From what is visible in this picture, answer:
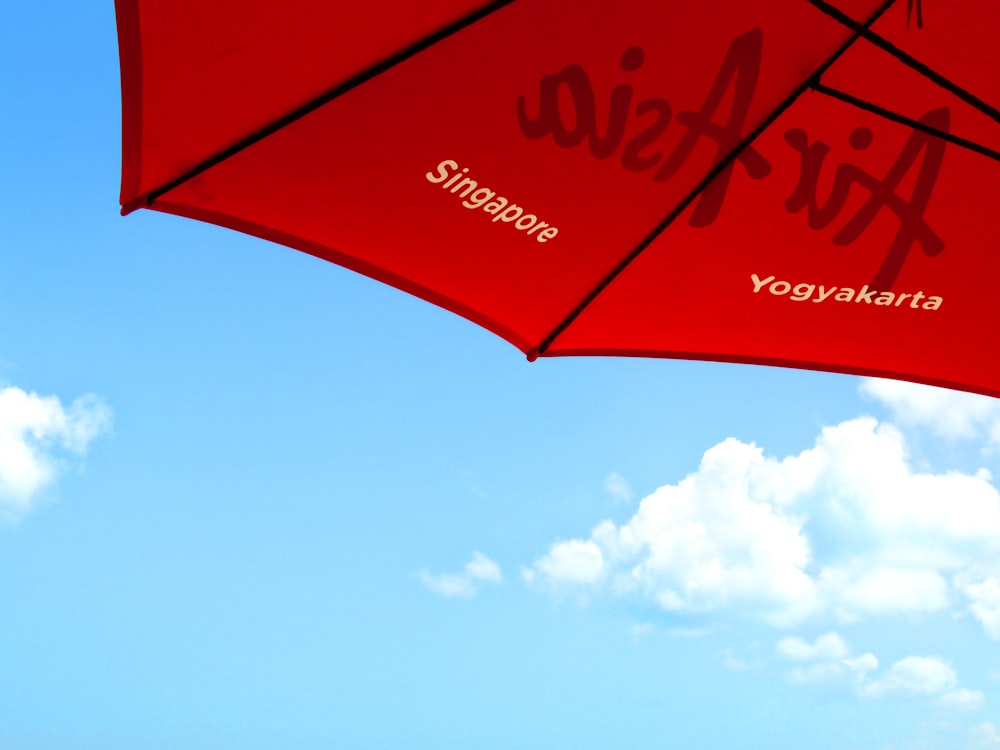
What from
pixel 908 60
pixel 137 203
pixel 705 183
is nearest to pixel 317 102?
pixel 137 203

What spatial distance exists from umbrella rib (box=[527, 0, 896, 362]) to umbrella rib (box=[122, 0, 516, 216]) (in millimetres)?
860

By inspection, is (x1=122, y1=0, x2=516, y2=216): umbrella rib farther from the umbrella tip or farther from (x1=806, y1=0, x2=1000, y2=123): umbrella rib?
(x1=806, y1=0, x2=1000, y2=123): umbrella rib

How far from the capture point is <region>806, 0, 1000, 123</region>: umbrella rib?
2.50 meters

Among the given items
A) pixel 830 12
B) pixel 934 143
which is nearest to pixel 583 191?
pixel 830 12

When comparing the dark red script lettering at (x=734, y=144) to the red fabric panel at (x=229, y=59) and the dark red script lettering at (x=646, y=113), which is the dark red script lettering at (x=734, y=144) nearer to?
the dark red script lettering at (x=646, y=113)

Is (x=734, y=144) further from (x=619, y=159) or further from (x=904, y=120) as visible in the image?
(x=904, y=120)

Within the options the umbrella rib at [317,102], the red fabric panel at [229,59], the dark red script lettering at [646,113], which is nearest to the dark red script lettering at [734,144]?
the dark red script lettering at [646,113]

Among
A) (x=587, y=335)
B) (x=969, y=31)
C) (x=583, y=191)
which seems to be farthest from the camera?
(x=587, y=335)

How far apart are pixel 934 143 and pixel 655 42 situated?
957 millimetres

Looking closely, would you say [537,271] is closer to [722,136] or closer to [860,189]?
[722,136]

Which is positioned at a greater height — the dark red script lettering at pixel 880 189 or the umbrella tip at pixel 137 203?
the dark red script lettering at pixel 880 189

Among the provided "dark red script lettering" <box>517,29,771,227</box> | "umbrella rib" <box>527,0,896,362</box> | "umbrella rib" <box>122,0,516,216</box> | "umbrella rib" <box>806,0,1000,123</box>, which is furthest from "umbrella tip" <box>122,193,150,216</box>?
"umbrella rib" <box>806,0,1000,123</box>

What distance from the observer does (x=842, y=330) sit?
3.17 m

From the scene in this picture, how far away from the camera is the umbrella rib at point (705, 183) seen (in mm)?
2656
